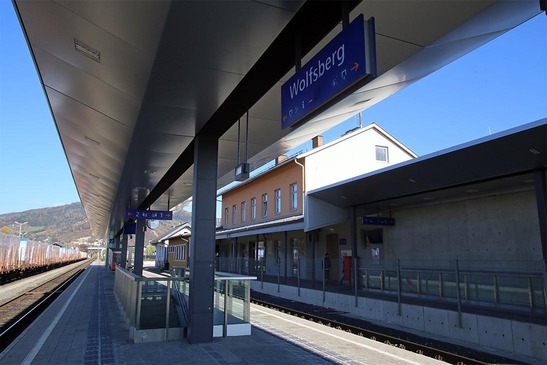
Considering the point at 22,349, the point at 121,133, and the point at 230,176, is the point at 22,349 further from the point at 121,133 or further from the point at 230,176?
the point at 230,176

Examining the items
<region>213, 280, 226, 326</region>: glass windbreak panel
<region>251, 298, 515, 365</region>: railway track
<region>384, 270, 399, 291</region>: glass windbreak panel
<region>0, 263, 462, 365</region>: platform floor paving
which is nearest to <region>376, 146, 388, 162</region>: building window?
<region>384, 270, 399, 291</region>: glass windbreak panel

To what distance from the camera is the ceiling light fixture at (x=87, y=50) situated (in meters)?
4.31

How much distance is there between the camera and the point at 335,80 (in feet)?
10.2

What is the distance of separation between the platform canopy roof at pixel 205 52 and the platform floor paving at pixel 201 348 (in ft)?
12.0

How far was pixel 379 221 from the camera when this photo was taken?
53.6ft

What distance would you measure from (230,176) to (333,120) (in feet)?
18.4

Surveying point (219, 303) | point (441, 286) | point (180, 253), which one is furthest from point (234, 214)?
point (219, 303)

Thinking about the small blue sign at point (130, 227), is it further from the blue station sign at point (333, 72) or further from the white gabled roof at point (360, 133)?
the blue station sign at point (333, 72)

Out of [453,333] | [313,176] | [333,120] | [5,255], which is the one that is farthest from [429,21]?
[5,255]

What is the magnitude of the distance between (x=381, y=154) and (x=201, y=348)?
20018 millimetres

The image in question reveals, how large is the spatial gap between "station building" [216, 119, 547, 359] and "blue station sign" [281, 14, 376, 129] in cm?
655

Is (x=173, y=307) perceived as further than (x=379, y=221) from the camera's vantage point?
No

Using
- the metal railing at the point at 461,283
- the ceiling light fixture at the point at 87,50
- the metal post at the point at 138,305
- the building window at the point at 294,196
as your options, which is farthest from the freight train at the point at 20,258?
the ceiling light fixture at the point at 87,50

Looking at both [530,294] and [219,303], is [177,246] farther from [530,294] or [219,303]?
[530,294]
